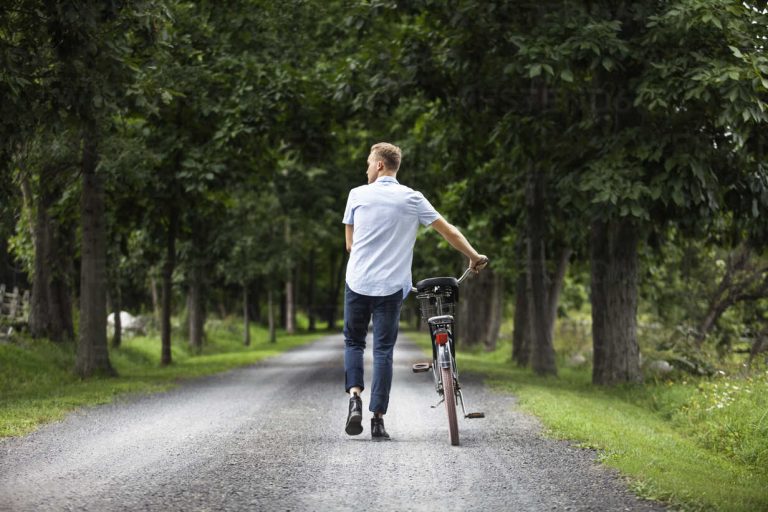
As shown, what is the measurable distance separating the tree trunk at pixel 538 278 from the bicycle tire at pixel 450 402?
10279 mm

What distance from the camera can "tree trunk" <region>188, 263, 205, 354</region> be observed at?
27250 millimetres

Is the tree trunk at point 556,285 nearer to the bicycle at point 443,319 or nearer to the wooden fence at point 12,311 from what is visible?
the wooden fence at point 12,311

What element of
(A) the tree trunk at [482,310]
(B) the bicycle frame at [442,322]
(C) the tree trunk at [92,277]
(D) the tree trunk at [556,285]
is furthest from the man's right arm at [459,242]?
(A) the tree trunk at [482,310]

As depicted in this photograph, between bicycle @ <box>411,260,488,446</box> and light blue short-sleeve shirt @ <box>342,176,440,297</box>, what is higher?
light blue short-sleeve shirt @ <box>342,176,440,297</box>

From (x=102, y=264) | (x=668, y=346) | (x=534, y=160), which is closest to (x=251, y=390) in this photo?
(x=102, y=264)

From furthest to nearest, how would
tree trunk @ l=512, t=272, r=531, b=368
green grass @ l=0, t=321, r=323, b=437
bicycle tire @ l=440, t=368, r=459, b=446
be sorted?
tree trunk @ l=512, t=272, r=531, b=368 → green grass @ l=0, t=321, r=323, b=437 → bicycle tire @ l=440, t=368, r=459, b=446

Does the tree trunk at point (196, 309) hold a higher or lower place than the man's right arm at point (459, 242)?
lower

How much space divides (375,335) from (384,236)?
81 cm

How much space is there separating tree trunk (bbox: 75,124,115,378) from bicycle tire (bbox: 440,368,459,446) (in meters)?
9.37

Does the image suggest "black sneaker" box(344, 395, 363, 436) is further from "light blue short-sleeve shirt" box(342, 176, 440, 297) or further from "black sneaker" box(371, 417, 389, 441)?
"light blue short-sleeve shirt" box(342, 176, 440, 297)

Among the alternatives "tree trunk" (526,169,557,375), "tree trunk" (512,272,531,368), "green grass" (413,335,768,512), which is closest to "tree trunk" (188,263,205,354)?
"tree trunk" (512,272,531,368)

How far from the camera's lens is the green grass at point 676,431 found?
206 inches

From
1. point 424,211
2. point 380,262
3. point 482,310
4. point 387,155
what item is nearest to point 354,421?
point 380,262

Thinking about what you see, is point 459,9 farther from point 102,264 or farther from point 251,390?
point 102,264
